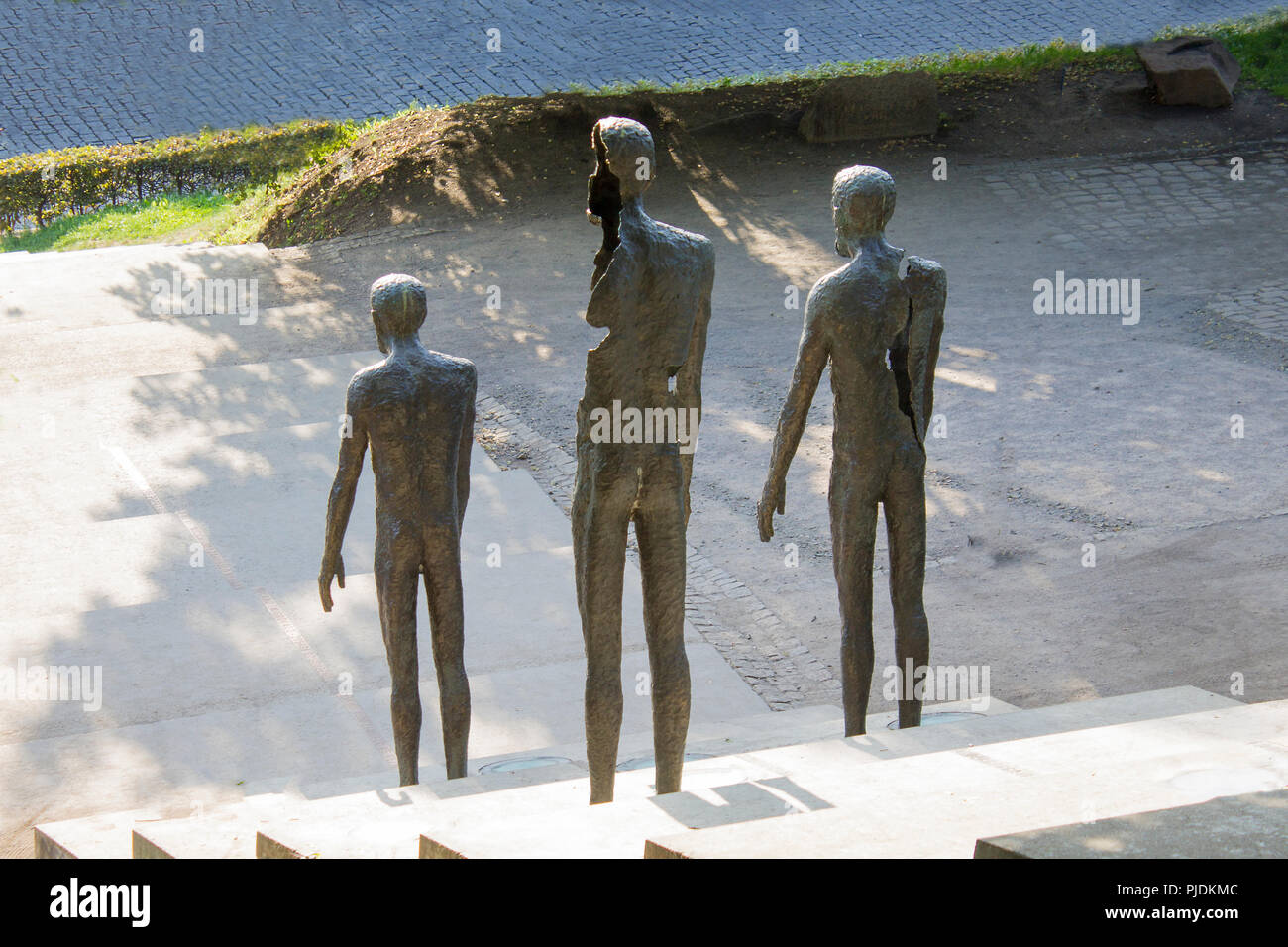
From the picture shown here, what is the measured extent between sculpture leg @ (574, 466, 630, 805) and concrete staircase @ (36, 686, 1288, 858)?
21 cm

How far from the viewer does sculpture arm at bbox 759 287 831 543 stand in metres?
5.86

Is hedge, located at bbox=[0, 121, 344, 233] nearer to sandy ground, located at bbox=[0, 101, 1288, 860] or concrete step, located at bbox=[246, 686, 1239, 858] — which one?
sandy ground, located at bbox=[0, 101, 1288, 860]

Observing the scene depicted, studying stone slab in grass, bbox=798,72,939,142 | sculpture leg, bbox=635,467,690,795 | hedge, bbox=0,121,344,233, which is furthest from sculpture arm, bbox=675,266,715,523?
hedge, bbox=0,121,344,233

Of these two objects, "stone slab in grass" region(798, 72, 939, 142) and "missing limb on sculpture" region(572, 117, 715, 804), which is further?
"stone slab in grass" region(798, 72, 939, 142)

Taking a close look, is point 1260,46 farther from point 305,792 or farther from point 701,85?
point 305,792

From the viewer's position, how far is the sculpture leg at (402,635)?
18.6 ft

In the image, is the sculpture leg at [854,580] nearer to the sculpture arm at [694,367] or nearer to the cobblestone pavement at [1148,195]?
the sculpture arm at [694,367]

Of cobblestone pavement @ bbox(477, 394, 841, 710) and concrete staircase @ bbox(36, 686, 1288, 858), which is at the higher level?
cobblestone pavement @ bbox(477, 394, 841, 710)

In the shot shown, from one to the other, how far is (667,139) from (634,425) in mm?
13485

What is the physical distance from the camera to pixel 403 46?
23.0m

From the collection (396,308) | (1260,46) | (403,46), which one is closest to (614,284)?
(396,308)

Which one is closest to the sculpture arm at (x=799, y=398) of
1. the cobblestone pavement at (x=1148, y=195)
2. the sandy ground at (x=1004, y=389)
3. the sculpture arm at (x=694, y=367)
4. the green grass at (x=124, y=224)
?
the sculpture arm at (x=694, y=367)

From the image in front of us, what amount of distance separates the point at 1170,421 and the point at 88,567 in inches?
289

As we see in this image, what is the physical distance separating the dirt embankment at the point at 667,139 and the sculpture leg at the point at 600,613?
11538mm
